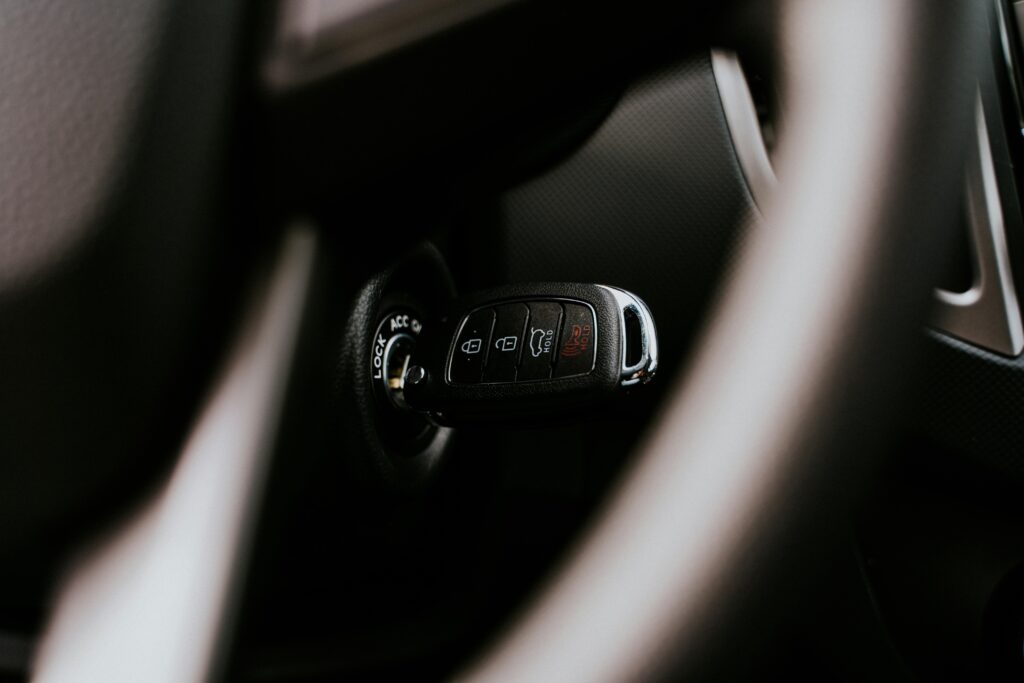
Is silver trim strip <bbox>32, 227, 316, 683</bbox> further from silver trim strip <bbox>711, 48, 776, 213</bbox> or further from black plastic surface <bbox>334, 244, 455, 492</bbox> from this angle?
silver trim strip <bbox>711, 48, 776, 213</bbox>

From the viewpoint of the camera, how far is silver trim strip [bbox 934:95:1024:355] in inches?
31.1

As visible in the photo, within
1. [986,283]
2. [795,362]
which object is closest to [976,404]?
[986,283]

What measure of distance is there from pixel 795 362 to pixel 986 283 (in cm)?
61

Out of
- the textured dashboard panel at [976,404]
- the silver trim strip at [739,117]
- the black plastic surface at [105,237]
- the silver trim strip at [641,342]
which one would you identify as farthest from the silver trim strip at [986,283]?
the black plastic surface at [105,237]

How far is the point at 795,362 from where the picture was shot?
0.29 metres

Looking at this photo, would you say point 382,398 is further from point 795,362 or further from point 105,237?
point 795,362

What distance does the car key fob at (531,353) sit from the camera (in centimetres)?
46

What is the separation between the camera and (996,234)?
800 millimetres

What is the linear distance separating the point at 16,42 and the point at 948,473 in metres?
0.79

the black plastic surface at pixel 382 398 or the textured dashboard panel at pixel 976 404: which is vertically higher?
the black plastic surface at pixel 382 398

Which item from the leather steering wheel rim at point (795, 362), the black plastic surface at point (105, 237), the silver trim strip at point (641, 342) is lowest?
the leather steering wheel rim at point (795, 362)

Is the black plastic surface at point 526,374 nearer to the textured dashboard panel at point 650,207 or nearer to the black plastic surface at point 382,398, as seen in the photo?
the black plastic surface at point 382,398

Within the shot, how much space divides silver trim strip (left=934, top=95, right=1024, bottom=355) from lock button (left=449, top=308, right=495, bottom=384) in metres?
0.47

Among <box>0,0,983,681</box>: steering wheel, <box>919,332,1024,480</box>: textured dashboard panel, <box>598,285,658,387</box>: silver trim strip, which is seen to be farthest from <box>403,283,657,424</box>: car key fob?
<box>919,332,1024,480</box>: textured dashboard panel
